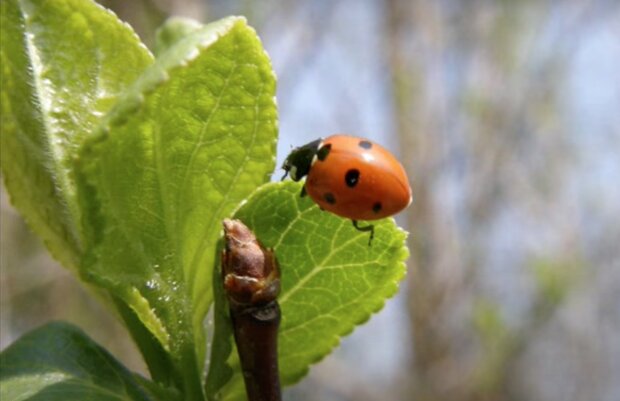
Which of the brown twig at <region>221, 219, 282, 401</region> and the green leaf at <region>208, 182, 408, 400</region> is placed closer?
the brown twig at <region>221, 219, 282, 401</region>

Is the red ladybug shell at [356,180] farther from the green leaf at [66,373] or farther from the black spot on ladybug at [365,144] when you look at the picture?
the green leaf at [66,373]

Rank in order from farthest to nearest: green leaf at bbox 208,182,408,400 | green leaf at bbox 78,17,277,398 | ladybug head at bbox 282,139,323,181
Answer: ladybug head at bbox 282,139,323,181 → green leaf at bbox 208,182,408,400 → green leaf at bbox 78,17,277,398

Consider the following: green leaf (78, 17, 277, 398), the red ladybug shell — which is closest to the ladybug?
the red ladybug shell

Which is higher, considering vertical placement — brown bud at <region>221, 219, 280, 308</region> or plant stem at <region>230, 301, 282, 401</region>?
brown bud at <region>221, 219, 280, 308</region>

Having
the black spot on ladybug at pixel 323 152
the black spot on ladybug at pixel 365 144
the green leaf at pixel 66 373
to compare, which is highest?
the black spot on ladybug at pixel 365 144

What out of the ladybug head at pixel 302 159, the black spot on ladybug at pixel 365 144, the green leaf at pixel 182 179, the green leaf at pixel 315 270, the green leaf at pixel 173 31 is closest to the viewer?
the green leaf at pixel 182 179

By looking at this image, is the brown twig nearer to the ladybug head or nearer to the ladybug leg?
the ladybug leg

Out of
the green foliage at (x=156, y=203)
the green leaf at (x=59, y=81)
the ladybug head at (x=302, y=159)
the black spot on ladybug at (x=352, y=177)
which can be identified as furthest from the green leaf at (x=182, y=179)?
the ladybug head at (x=302, y=159)

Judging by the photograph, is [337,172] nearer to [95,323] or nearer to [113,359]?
[113,359]
